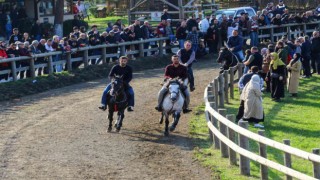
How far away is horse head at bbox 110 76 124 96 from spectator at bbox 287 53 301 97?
8.83 m

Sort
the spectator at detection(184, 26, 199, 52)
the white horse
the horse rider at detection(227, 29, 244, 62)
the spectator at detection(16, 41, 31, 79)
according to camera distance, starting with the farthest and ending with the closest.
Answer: the spectator at detection(184, 26, 199, 52) < the horse rider at detection(227, 29, 244, 62) < the spectator at detection(16, 41, 31, 79) < the white horse

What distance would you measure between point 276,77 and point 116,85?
752cm

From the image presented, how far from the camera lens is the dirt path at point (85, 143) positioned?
15008mm

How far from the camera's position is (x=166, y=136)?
61.5 ft

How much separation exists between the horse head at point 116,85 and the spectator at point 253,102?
333 cm

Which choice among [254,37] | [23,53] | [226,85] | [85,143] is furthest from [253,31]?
[85,143]

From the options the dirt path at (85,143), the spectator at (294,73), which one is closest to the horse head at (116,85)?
the dirt path at (85,143)

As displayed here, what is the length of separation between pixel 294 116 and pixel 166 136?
5.17 m

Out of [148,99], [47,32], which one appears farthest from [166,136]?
[47,32]

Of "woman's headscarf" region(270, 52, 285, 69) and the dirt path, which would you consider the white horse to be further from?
"woman's headscarf" region(270, 52, 285, 69)

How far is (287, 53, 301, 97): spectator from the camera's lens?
26.1 metres

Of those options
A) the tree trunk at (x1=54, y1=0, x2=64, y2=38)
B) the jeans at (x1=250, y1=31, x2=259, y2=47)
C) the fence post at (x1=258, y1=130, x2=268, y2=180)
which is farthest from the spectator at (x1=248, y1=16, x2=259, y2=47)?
the fence post at (x1=258, y1=130, x2=268, y2=180)

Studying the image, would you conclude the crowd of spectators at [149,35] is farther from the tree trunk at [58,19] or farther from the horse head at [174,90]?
the horse head at [174,90]

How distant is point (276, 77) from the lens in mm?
24859
